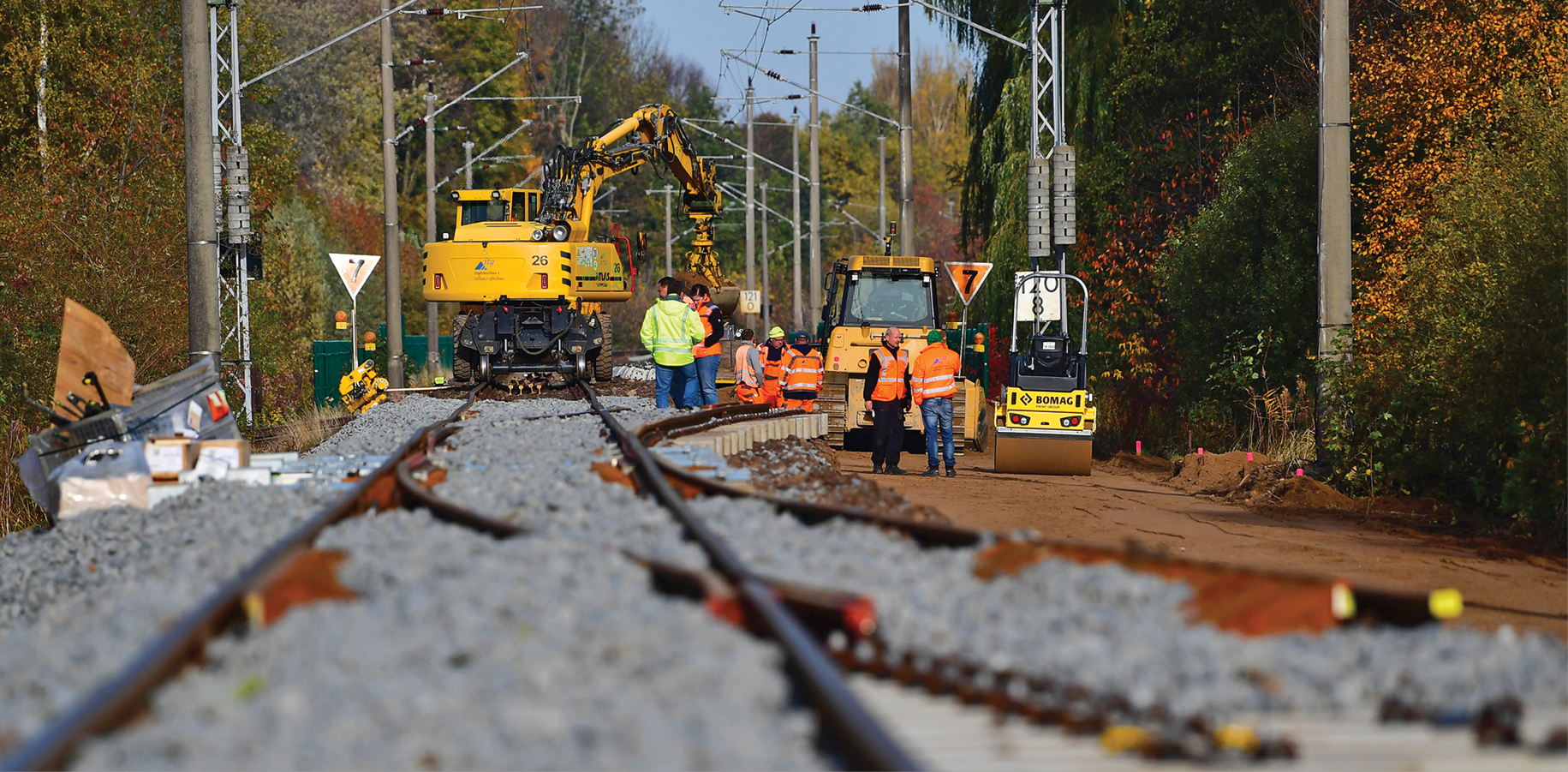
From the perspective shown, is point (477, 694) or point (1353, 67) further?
point (1353, 67)

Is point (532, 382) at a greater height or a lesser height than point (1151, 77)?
lesser

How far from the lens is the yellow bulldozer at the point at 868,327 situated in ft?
75.8

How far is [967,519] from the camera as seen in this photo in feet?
46.6

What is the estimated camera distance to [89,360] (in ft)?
45.0

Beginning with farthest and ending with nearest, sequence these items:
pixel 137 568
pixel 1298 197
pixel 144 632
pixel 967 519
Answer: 1. pixel 1298 197
2. pixel 967 519
3. pixel 137 568
4. pixel 144 632

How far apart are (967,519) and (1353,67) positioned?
1510 cm

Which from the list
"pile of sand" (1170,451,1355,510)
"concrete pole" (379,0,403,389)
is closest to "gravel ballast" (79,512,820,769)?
"pile of sand" (1170,451,1355,510)

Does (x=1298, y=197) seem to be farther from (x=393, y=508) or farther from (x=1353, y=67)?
(x=393, y=508)

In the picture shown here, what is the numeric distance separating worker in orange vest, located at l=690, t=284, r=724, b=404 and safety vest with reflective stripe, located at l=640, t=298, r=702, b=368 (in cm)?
77

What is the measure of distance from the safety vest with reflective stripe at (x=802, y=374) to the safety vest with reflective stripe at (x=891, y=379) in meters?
3.62

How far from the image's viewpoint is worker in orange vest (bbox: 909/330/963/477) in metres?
19.2

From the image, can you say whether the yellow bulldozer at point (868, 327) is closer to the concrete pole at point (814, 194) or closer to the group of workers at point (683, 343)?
the group of workers at point (683, 343)

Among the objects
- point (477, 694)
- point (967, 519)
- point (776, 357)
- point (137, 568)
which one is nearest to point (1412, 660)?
point (477, 694)

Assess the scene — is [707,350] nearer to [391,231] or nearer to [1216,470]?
[1216,470]
